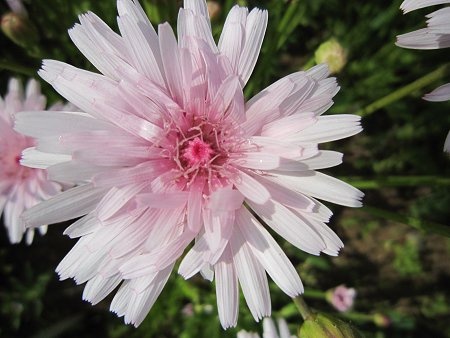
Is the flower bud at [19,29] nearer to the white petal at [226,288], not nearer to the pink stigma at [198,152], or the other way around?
the pink stigma at [198,152]

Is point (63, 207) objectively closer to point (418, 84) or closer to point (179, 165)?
point (179, 165)

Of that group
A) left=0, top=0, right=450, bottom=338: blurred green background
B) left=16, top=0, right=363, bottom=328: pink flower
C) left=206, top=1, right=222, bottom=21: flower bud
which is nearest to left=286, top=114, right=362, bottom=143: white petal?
left=16, top=0, right=363, bottom=328: pink flower

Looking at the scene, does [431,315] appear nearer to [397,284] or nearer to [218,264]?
[397,284]

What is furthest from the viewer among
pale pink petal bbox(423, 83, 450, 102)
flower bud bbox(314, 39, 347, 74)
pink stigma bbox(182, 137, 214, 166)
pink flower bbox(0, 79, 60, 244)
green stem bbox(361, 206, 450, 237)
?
pink flower bbox(0, 79, 60, 244)

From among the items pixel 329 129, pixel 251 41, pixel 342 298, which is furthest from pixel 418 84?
pixel 342 298

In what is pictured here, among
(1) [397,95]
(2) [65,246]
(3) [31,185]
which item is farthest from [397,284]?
(3) [31,185]

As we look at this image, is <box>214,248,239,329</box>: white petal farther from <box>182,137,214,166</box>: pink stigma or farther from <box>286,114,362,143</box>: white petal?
<box>286,114,362,143</box>: white petal
